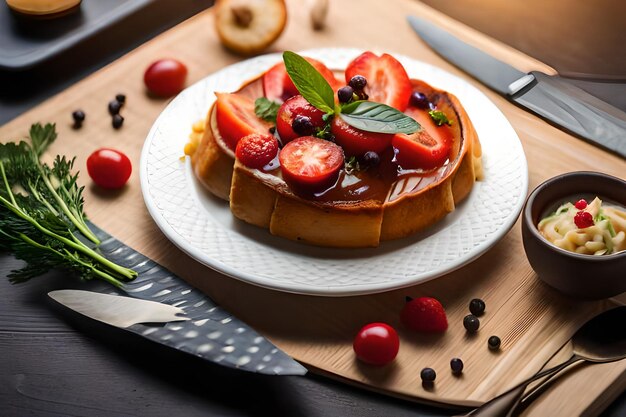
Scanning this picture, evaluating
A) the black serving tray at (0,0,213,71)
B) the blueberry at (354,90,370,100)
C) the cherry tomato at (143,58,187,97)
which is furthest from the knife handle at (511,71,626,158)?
the black serving tray at (0,0,213,71)

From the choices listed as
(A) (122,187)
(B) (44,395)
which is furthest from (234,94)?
(B) (44,395)

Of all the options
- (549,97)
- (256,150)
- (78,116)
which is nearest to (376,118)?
(256,150)

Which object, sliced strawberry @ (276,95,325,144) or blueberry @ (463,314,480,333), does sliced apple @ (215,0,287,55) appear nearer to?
sliced strawberry @ (276,95,325,144)

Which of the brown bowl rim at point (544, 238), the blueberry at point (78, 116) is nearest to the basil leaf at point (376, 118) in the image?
the brown bowl rim at point (544, 238)

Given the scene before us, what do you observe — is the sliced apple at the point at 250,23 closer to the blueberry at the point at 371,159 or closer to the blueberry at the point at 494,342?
the blueberry at the point at 371,159

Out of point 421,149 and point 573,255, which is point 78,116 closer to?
point 421,149

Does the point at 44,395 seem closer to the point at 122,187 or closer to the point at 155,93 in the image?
the point at 122,187
